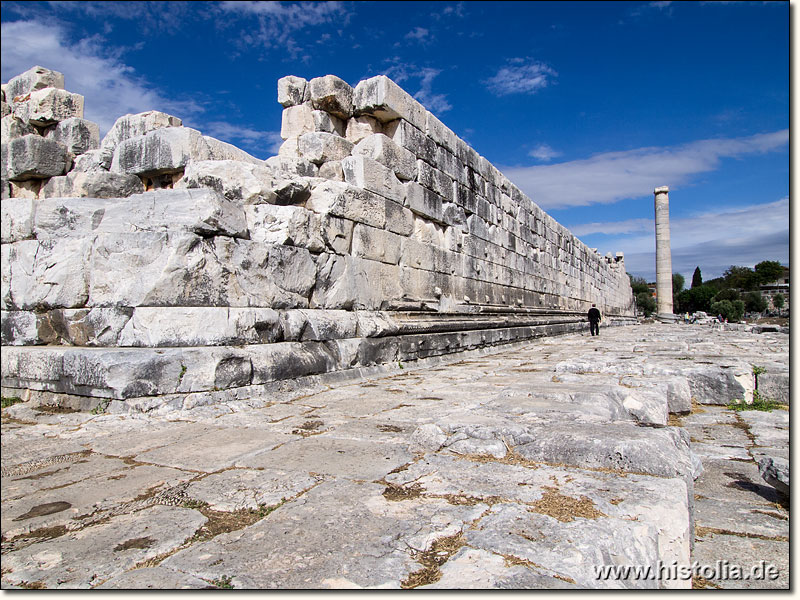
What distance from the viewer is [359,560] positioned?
1.53 meters

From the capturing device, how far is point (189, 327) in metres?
4.29

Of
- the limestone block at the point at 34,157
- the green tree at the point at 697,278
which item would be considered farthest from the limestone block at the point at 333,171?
the green tree at the point at 697,278

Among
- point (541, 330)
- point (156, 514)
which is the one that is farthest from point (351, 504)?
point (541, 330)

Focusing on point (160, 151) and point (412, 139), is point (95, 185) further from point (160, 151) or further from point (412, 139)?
point (412, 139)

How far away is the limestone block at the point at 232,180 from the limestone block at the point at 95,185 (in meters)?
0.49

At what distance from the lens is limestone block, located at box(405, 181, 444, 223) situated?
7.83 meters

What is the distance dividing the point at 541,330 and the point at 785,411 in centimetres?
847

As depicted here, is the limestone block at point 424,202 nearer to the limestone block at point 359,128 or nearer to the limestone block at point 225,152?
the limestone block at point 359,128

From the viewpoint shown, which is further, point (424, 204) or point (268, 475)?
point (424, 204)

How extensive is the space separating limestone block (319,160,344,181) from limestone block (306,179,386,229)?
1.31 feet

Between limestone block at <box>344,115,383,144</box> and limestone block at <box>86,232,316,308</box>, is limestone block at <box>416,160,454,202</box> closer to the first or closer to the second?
limestone block at <box>344,115,383,144</box>

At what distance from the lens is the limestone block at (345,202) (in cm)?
609

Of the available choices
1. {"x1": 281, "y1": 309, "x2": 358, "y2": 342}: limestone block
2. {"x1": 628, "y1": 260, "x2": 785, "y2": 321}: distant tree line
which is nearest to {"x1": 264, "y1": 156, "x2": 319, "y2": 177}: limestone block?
{"x1": 281, "y1": 309, "x2": 358, "y2": 342}: limestone block

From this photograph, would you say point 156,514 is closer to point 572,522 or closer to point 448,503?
point 448,503
